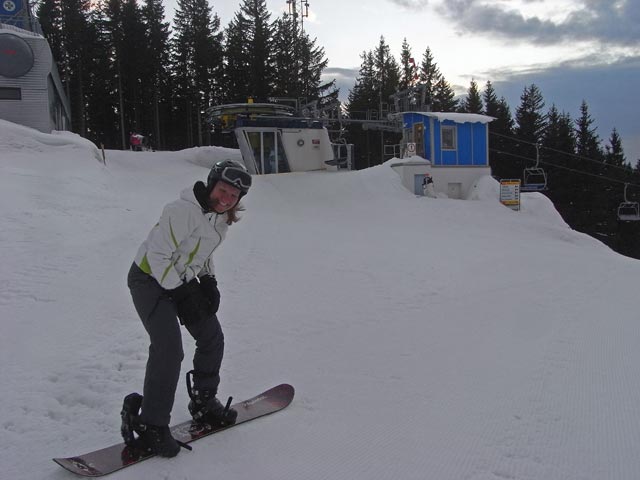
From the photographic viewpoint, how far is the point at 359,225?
50.1 feet

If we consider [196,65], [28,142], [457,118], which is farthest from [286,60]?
[28,142]

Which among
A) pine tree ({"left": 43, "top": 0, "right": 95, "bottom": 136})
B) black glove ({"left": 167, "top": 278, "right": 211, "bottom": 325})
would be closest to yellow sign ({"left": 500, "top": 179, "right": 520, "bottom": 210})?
black glove ({"left": 167, "top": 278, "right": 211, "bottom": 325})

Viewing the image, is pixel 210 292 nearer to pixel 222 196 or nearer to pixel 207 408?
pixel 222 196

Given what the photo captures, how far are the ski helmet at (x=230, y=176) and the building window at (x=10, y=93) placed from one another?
2007 centimetres

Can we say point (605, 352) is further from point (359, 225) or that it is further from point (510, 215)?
point (510, 215)

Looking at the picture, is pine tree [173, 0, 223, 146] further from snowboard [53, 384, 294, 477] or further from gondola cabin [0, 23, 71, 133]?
snowboard [53, 384, 294, 477]

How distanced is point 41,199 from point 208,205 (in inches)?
344

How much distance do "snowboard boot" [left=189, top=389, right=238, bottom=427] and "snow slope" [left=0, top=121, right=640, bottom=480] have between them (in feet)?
0.38

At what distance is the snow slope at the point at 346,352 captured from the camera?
9.75ft

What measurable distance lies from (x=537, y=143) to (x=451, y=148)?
25.7 m

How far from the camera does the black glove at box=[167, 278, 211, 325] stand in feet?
9.67

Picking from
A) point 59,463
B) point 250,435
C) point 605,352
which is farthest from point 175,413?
point 605,352

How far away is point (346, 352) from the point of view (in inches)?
191

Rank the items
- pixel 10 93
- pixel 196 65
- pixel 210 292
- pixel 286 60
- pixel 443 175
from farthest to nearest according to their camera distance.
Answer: pixel 286 60 → pixel 196 65 → pixel 443 175 → pixel 10 93 → pixel 210 292
